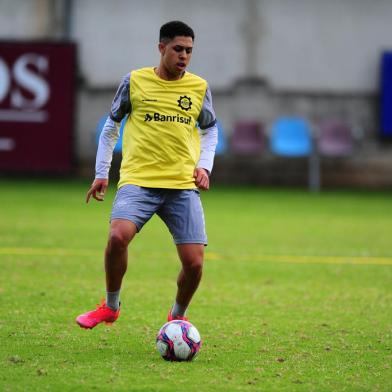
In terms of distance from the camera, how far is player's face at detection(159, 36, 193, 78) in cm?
718

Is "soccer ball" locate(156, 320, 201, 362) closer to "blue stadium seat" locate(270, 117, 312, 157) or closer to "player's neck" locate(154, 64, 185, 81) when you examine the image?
"player's neck" locate(154, 64, 185, 81)

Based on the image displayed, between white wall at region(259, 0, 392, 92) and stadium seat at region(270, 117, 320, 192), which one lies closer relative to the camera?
stadium seat at region(270, 117, 320, 192)

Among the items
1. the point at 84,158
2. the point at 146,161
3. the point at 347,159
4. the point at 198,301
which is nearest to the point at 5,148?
the point at 84,158

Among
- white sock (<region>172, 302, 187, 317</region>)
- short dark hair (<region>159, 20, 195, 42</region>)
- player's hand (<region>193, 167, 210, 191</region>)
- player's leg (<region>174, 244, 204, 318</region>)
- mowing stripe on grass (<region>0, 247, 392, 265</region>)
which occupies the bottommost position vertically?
mowing stripe on grass (<region>0, 247, 392, 265</region>)

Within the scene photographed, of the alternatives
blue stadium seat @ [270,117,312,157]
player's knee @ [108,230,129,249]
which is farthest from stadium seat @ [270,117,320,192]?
player's knee @ [108,230,129,249]

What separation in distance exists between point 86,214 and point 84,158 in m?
7.28

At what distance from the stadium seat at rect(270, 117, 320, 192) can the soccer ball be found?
16.4 meters

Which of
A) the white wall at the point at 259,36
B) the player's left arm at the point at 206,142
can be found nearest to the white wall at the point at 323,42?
the white wall at the point at 259,36

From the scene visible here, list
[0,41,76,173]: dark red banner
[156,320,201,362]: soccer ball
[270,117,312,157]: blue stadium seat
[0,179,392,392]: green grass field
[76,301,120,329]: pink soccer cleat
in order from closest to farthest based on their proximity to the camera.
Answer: [0,179,392,392]: green grass field → [156,320,201,362]: soccer ball → [76,301,120,329]: pink soccer cleat → [270,117,312,157]: blue stadium seat → [0,41,76,173]: dark red banner

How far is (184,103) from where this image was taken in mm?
7328

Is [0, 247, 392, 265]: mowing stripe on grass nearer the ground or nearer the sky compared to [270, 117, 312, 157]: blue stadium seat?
nearer the sky

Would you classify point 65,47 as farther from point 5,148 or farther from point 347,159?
point 347,159

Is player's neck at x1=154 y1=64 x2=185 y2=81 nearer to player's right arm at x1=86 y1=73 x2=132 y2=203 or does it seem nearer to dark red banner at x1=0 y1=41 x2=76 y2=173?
player's right arm at x1=86 y1=73 x2=132 y2=203

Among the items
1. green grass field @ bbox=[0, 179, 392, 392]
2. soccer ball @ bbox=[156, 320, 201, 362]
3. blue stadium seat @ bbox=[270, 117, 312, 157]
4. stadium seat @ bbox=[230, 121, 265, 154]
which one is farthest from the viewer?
stadium seat @ bbox=[230, 121, 265, 154]
